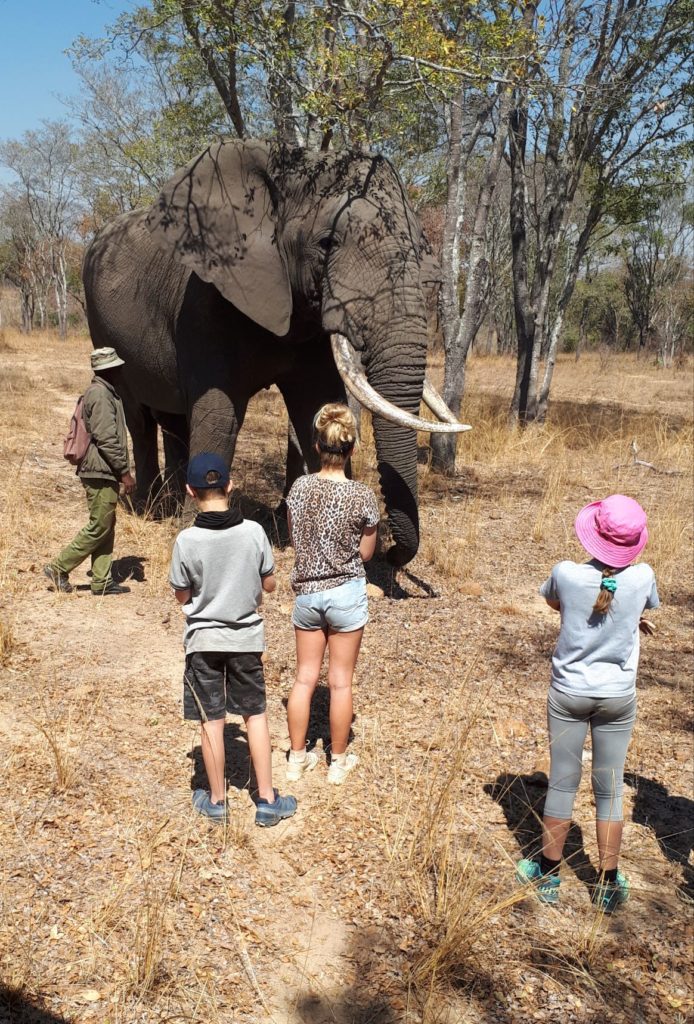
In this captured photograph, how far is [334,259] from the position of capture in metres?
5.96

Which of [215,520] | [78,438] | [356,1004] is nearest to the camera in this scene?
[356,1004]

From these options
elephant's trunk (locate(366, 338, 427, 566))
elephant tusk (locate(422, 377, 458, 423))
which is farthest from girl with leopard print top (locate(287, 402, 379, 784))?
elephant tusk (locate(422, 377, 458, 423))

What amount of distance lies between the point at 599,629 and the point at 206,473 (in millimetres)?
1731

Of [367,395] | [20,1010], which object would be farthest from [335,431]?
[20,1010]

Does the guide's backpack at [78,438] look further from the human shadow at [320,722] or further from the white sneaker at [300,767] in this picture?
the white sneaker at [300,767]

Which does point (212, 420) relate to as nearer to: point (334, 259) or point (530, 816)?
point (334, 259)

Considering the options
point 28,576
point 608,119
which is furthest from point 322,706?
point 608,119

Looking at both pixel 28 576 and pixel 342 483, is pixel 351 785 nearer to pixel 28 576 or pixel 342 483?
pixel 342 483

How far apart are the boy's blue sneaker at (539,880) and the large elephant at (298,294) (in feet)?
9.01

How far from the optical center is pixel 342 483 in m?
4.07

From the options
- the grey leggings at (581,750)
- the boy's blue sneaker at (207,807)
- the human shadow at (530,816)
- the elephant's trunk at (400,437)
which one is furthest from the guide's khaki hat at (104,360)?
the grey leggings at (581,750)

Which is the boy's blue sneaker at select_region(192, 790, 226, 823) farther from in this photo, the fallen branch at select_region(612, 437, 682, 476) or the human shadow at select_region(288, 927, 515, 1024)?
the fallen branch at select_region(612, 437, 682, 476)

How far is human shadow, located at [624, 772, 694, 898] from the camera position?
409 centimetres

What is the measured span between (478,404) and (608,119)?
5.54m
